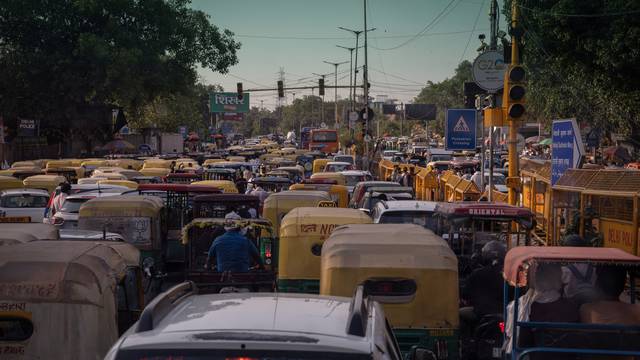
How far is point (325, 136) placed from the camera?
80.8 meters

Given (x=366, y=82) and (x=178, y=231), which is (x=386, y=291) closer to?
(x=178, y=231)

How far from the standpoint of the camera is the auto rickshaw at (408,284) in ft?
26.6

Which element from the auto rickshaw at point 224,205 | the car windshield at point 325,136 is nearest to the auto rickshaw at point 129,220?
the auto rickshaw at point 224,205

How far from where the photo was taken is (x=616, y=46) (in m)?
31.5

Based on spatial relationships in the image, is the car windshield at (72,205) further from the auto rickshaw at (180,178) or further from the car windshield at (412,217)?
the auto rickshaw at (180,178)

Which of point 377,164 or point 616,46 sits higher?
point 616,46

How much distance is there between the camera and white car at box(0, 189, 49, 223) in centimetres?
2138

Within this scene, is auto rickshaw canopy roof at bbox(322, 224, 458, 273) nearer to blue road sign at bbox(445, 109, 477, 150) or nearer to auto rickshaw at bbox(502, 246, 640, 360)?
auto rickshaw at bbox(502, 246, 640, 360)

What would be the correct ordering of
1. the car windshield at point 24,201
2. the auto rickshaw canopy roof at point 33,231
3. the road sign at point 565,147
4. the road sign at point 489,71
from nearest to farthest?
the auto rickshaw canopy roof at point 33,231 < the road sign at point 565,147 < the road sign at point 489,71 < the car windshield at point 24,201

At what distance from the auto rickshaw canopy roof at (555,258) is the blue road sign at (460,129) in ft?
54.2

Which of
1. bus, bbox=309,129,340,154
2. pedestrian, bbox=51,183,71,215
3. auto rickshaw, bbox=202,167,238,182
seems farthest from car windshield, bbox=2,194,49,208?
bus, bbox=309,129,340,154

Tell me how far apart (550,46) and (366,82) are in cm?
1766

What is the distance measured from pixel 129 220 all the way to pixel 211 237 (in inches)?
108

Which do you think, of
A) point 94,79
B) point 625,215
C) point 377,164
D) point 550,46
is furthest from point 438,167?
point 625,215
